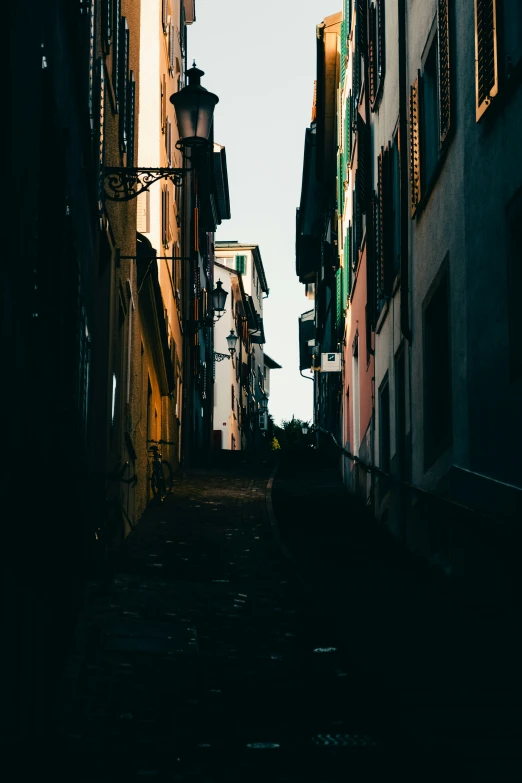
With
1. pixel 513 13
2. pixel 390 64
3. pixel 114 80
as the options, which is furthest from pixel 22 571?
pixel 390 64

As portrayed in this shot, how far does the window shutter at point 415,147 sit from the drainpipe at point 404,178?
0.57m

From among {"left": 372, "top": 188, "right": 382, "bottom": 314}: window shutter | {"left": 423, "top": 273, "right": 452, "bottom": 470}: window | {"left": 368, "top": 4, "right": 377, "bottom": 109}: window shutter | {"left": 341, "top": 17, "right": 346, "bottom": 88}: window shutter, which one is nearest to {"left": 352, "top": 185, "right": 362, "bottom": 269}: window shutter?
{"left": 368, "top": 4, "right": 377, "bottom": 109}: window shutter

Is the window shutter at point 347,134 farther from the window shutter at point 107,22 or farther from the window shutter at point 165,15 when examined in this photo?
the window shutter at point 107,22

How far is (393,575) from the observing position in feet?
34.6

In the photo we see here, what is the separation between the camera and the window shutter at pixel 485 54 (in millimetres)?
7867

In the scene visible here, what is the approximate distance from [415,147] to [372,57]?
5.69m

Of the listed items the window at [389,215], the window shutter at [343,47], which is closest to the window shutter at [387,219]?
the window at [389,215]

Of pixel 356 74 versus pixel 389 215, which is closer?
pixel 389 215

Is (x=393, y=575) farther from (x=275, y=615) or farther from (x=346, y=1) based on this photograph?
(x=346, y=1)

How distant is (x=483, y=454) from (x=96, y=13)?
496cm

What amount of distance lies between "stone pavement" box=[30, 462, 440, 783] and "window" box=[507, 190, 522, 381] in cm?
226

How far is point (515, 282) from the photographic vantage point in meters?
7.59

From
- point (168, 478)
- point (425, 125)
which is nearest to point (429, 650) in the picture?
point (425, 125)

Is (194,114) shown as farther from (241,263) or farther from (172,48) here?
(241,263)
